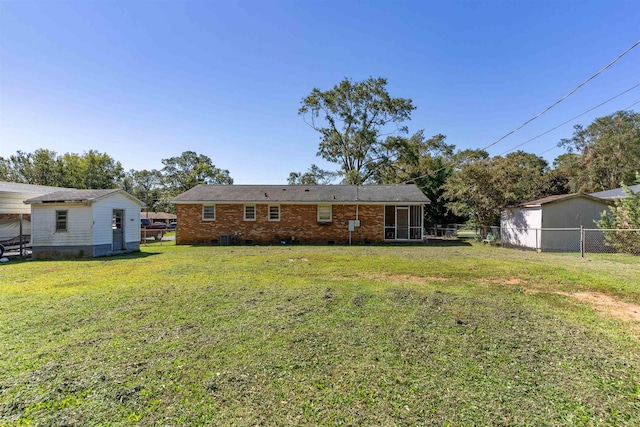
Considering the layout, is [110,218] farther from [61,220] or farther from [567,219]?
[567,219]

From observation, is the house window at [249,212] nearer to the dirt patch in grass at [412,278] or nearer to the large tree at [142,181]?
the dirt patch in grass at [412,278]

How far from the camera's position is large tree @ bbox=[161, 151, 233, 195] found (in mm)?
45906

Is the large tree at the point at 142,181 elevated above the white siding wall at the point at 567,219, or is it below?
above

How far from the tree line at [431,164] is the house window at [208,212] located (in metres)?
5.96

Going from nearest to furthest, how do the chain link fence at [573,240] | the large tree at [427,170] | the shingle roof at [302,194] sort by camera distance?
the chain link fence at [573,240]
the shingle roof at [302,194]
the large tree at [427,170]

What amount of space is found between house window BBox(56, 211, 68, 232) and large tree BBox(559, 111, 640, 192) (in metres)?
39.7

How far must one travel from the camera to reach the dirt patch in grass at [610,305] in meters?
4.76

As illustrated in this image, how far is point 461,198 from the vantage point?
743 inches

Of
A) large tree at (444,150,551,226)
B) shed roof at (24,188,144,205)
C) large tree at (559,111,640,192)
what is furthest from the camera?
large tree at (559,111,640,192)

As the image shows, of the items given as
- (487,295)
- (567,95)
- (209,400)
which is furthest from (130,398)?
(567,95)

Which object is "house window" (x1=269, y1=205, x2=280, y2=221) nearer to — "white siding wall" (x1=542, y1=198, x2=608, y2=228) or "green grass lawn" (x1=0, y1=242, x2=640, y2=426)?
"green grass lawn" (x1=0, y1=242, x2=640, y2=426)

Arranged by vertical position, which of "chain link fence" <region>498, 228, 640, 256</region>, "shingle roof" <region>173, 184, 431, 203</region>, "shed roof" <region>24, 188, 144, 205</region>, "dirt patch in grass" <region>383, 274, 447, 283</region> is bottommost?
"dirt patch in grass" <region>383, 274, 447, 283</region>

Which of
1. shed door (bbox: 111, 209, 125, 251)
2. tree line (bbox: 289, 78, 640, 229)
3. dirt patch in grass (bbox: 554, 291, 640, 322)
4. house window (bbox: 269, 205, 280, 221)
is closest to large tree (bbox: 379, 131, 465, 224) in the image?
tree line (bbox: 289, 78, 640, 229)

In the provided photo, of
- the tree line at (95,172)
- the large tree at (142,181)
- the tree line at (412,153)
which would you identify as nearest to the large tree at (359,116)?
the tree line at (412,153)
